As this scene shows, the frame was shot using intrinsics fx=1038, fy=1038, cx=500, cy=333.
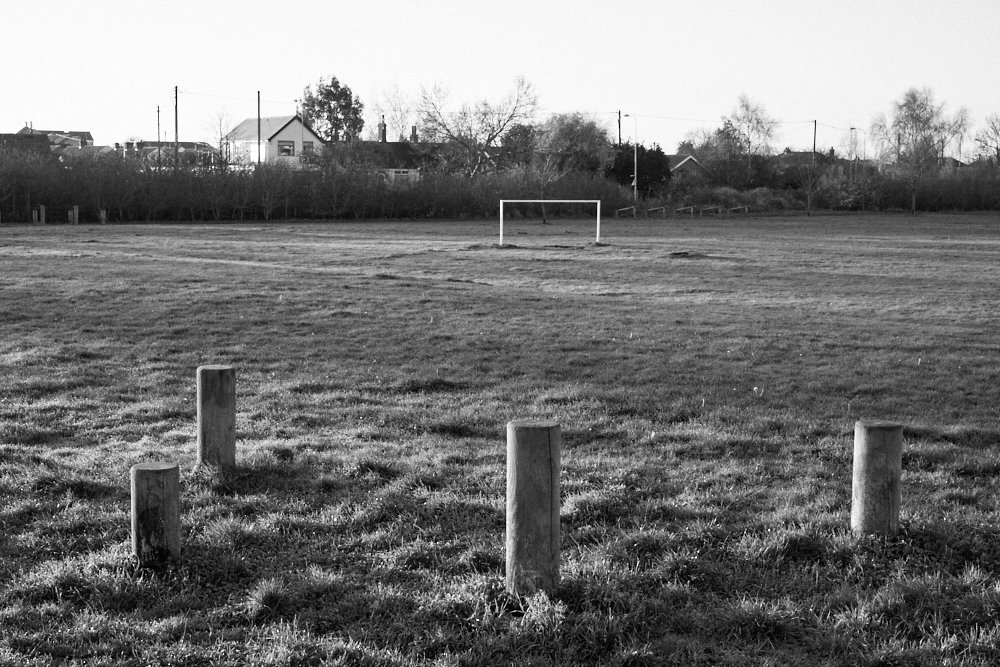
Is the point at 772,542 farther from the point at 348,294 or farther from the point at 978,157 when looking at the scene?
the point at 978,157

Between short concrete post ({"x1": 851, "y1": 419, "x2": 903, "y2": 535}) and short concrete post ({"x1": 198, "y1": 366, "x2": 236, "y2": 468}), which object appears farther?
short concrete post ({"x1": 198, "y1": 366, "x2": 236, "y2": 468})

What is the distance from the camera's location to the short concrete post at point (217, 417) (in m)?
6.22

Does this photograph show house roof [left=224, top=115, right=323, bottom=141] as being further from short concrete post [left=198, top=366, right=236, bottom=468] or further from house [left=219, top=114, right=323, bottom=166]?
short concrete post [left=198, top=366, right=236, bottom=468]

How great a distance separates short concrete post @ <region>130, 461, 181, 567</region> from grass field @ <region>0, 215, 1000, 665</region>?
90 mm

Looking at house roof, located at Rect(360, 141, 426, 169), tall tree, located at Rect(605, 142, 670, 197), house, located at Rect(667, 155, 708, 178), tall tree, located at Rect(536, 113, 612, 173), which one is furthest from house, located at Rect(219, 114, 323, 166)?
house, located at Rect(667, 155, 708, 178)

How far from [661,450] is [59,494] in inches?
156

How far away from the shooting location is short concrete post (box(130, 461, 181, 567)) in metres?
4.66

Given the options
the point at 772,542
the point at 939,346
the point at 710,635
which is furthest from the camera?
the point at 939,346

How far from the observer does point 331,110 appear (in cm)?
10900

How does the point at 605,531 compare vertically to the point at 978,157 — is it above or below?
below

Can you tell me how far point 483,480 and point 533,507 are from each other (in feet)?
7.02

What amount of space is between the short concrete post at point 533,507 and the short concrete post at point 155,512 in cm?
156

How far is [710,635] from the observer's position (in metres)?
4.18

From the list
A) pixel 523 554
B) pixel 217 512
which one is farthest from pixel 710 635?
pixel 217 512
